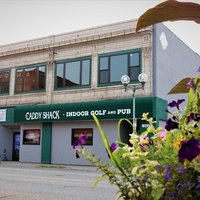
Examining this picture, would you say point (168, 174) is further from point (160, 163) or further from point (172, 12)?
point (172, 12)

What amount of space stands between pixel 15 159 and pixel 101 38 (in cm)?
1208

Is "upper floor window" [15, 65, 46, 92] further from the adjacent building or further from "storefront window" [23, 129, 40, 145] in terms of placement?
"storefront window" [23, 129, 40, 145]

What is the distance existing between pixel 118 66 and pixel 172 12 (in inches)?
942

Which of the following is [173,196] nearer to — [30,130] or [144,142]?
[144,142]

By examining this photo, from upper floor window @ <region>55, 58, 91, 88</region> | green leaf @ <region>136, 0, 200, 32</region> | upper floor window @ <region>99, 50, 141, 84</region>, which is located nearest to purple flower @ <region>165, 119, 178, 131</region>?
green leaf @ <region>136, 0, 200, 32</region>

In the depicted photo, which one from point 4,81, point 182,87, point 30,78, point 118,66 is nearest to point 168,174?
→ point 182,87

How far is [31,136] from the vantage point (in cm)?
2928

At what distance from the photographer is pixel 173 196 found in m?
1.88

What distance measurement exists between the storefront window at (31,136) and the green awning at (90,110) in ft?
3.44

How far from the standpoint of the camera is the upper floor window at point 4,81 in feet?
104

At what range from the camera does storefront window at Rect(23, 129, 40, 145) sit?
2888 centimetres

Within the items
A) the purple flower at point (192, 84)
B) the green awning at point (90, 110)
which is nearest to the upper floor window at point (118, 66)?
the green awning at point (90, 110)

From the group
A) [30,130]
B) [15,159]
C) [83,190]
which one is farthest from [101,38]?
[83,190]

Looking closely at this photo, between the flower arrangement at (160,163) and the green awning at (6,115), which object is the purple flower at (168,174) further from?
the green awning at (6,115)
